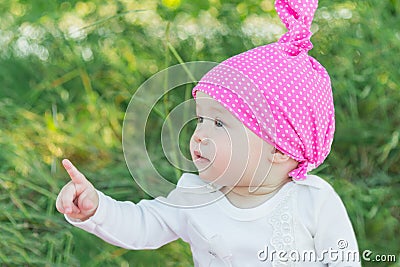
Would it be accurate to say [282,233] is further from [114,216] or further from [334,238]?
[114,216]

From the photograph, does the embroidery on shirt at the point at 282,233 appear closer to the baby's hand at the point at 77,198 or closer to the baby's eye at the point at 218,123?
the baby's eye at the point at 218,123

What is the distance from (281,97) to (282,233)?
245 millimetres

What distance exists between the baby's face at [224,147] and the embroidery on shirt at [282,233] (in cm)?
8

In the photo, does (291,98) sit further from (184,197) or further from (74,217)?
(74,217)

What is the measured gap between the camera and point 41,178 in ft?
7.39

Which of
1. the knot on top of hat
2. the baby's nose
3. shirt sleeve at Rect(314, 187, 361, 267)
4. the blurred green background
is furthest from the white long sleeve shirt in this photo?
the blurred green background

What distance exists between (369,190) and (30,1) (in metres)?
1.39

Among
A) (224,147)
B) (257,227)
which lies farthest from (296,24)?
(257,227)

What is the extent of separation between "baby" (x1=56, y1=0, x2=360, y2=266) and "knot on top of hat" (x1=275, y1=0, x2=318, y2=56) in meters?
0.01

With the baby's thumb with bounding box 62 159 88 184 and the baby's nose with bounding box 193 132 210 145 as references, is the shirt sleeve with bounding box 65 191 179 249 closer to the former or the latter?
the baby's thumb with bounding box 62 159 88 184

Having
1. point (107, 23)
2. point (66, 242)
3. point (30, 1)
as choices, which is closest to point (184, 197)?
point (66, 242)

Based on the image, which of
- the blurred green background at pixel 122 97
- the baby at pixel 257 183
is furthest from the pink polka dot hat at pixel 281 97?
the blurred green background at pixel 122 97

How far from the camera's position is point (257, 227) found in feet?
4.67

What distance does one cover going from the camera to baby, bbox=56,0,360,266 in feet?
4.61
